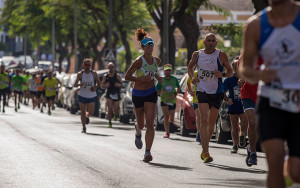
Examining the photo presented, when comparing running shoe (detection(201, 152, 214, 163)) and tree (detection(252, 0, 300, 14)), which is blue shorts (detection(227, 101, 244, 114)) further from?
tree (detection(252, 0, 300, 14))

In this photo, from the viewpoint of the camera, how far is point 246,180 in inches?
420

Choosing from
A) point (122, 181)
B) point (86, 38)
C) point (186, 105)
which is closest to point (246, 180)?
point (122, 181)

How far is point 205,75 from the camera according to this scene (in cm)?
1297

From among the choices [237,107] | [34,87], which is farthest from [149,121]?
[34,87]

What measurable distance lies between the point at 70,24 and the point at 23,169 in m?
49.0

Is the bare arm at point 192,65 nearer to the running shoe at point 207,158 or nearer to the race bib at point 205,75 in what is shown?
the race bib at point 205,75

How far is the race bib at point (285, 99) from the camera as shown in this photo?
241 inches

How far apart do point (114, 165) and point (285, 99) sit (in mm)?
6430

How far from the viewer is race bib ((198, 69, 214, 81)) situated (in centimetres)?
1291

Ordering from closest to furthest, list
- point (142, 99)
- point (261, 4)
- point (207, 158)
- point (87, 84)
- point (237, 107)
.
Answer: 1. point (207, 158)
2. point (142, 99)
3. point (237, 107)
4. point (87, 84)
5. point (261, 4)

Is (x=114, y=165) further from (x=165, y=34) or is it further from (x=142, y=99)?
(x=165, y=34)

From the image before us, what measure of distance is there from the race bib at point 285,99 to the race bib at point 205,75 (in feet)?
21.9

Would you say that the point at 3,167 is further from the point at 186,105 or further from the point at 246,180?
the point at 186,105

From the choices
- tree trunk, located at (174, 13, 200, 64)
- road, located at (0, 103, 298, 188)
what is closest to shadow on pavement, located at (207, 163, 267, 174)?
road, located at (0, 103, 298, 188)
